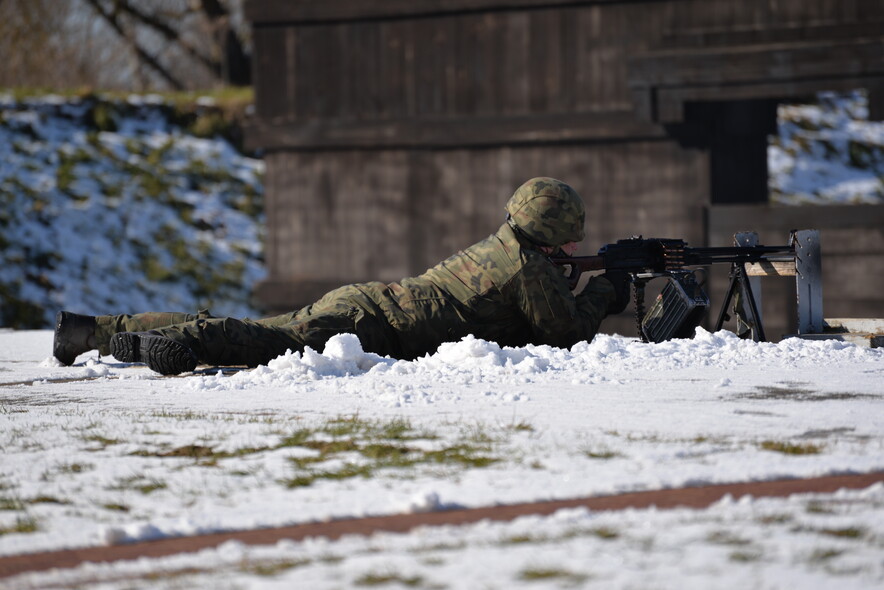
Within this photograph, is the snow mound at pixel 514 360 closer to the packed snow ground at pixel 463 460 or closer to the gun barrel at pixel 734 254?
the packed snow ground at pixel 463 460

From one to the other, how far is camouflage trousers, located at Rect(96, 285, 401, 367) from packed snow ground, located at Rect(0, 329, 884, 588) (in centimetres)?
26

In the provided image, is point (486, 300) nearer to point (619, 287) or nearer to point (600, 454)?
point (619, 287)

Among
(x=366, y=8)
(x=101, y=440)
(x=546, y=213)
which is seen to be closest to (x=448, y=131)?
(x=366, y=8)

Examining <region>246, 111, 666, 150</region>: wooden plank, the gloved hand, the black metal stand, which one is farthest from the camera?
<region>246, 111, 666, 150</region>: wooden plank

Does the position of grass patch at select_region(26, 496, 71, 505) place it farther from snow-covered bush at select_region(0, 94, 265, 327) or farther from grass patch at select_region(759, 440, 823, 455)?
snow-covered bush at select_region(0, 94, 265, 327)

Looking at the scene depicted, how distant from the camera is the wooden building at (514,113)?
1431 centimetres

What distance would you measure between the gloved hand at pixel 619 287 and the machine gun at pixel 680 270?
0.03 metres

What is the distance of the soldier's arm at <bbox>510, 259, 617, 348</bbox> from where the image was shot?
305 inches

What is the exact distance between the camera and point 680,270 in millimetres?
8625

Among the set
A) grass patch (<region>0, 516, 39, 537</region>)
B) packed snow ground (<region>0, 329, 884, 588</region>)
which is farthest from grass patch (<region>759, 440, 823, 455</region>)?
grass patch (<region>0, 516, 39, 537</region>)

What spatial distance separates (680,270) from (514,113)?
22.9 ft

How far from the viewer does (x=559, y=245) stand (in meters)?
7.95

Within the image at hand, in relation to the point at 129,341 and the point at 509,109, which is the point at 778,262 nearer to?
the point at 129,341

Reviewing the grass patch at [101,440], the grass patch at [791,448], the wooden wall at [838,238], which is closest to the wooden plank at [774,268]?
the grass patch at [791,448]
